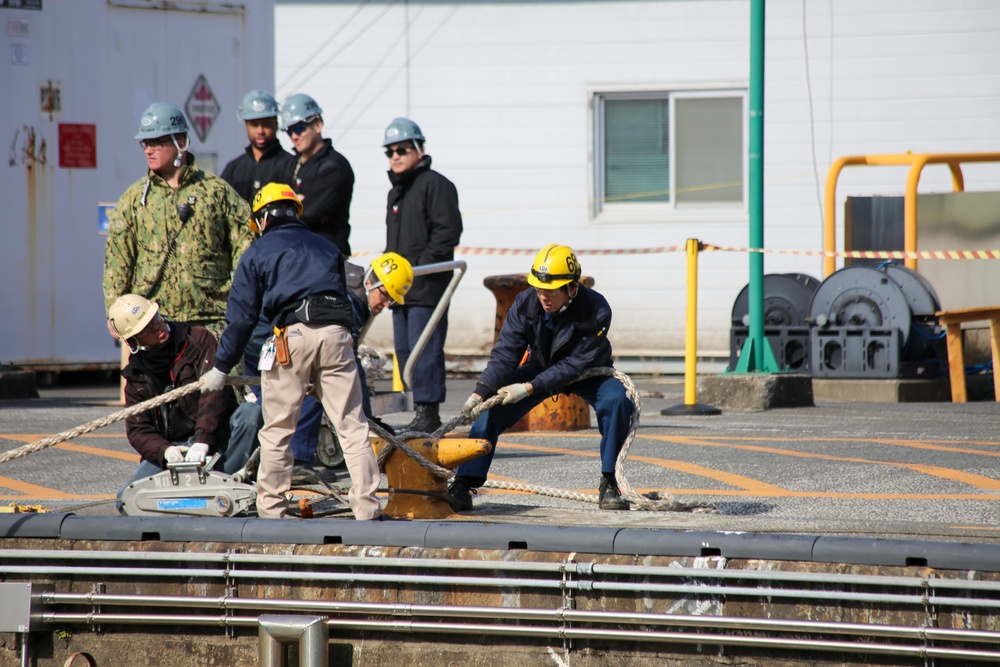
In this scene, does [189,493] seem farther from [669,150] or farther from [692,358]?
[669,150]

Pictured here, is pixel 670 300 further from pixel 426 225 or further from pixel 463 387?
pixel 426 225

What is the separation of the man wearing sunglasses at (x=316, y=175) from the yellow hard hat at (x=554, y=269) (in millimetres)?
2112

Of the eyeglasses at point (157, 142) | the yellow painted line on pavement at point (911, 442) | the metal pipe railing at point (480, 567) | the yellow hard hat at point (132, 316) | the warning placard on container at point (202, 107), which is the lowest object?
the metal pipe railing at point (480, 567)

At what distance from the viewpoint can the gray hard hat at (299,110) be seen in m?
8.40

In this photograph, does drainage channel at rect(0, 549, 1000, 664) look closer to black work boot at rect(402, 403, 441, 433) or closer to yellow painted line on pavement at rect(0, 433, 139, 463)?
yellow painted line on pavement at rect(0, 433, 139, 463)

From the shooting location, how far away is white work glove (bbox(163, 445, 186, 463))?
619 cm

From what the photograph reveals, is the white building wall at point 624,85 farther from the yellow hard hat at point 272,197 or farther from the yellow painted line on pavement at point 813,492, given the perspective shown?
the yellow hard hat at point 272,197

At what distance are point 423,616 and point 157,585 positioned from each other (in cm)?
115

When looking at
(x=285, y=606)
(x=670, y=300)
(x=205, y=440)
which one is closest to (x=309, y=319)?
(x=205, y=440)

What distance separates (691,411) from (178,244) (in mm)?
5027

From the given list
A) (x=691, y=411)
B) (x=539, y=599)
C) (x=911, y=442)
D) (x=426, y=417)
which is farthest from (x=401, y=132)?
(x=539, y=599)

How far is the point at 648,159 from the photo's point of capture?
15477mm

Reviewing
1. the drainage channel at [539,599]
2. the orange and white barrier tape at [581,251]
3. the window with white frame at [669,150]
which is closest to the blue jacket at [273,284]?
the drainage channel at [539,599]

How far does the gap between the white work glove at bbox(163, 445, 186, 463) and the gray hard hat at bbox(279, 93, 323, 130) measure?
2.83 metres
